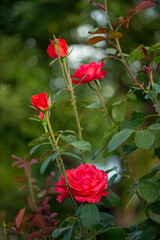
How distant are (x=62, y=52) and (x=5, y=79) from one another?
2.60 metres

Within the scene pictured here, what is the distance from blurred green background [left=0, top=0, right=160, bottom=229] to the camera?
276 cm

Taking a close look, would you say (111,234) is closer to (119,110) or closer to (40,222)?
(40,222)

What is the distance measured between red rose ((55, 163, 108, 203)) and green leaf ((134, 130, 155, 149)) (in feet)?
→ 0.36

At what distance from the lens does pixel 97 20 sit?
3.03m

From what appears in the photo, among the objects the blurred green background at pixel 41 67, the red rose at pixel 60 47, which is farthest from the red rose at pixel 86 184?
the blurred green background at pixel 41 67

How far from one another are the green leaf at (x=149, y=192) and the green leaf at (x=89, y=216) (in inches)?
4.7

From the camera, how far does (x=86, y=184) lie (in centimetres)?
62

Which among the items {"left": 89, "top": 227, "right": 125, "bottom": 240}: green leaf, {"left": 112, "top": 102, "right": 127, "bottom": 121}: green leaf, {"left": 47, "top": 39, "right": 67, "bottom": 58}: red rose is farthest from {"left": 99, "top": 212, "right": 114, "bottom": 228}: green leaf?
{"left": 47, "top": 39, "right": 67, "bottom": 58}: red rose

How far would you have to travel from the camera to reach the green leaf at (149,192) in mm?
627

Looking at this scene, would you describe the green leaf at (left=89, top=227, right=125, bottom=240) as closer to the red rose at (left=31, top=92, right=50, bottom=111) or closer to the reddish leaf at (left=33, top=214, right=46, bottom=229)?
the reddish leaf at (left=33, top=214, right=46, bottom=229)

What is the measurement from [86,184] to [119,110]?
26cm

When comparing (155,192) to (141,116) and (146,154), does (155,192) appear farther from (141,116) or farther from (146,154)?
(146,154)

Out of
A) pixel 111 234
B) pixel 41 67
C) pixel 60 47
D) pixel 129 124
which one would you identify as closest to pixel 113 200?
pixel 111 234

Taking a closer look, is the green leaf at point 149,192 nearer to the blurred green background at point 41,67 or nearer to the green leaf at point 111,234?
the green leaf at point 111,234
